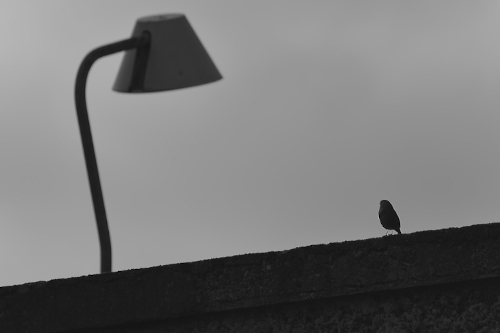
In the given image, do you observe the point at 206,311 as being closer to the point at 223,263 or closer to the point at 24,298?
the point at 223,263

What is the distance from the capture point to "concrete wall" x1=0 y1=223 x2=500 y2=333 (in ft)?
13.3

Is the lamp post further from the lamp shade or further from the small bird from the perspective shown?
the small bird

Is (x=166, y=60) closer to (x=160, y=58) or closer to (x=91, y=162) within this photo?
(x=160, y=58)

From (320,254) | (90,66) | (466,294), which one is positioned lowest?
(466,294)

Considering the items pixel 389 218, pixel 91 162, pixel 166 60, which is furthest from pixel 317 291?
pixel 389 218

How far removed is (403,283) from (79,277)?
4.59 feet

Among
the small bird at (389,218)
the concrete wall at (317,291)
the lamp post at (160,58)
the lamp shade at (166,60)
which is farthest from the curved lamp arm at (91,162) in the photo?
the small bird at (389,218)

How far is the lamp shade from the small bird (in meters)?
6.01

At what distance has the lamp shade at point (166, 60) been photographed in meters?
4.77

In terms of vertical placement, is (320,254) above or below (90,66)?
below

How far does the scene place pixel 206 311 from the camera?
162 inches

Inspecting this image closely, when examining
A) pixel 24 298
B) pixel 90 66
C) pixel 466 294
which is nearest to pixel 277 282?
pixel 466 294

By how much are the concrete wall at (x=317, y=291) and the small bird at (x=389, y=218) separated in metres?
6.49

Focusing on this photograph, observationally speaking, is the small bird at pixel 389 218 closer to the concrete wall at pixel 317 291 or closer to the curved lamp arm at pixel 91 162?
the curved lamp arm at pixel 91 162
